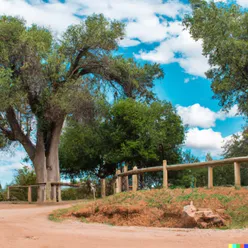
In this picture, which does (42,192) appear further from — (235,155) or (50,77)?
(235,155)

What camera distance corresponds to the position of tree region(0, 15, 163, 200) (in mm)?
21828

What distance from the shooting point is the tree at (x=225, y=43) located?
23.4 metres

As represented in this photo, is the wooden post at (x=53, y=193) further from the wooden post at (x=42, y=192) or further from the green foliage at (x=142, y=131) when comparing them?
the green foliage at (x=142, y=131)

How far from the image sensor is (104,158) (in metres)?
27.5

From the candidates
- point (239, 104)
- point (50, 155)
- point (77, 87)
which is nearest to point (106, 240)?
point (77, 87)

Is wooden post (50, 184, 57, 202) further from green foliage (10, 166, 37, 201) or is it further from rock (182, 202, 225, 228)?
rock (182, 202, 225, 228)

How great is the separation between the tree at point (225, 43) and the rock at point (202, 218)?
1439cm

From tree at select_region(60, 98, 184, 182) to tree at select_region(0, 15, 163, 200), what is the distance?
171cm

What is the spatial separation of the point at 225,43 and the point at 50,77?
1025cm

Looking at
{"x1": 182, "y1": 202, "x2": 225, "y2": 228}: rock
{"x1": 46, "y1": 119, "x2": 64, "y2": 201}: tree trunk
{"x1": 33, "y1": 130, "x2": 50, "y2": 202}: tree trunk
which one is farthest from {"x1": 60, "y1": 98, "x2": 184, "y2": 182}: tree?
{"x1": 182, "y1": 202, "x2": 225, "y2": 228}: rock

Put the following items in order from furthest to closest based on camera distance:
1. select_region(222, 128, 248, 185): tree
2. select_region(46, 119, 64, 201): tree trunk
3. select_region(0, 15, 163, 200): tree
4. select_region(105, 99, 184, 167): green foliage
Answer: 1. select_region(222, 128, 248, 185): tree
2. select_region(105, 99, 184, 167): green foliage
3. select_region(46, 119, 64, 201): tree trunk
4. select_region(0, 15, 163, 200): tree

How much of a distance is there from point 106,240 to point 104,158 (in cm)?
1952

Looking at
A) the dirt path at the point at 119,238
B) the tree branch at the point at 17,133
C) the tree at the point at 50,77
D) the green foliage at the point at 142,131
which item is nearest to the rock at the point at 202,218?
the dirt path at the point at 119,238

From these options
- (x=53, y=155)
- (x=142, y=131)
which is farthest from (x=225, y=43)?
(x=53, y=155)
